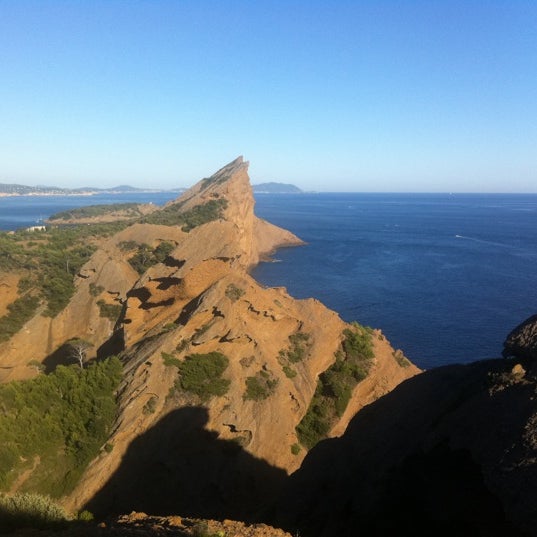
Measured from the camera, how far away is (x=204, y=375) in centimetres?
2906

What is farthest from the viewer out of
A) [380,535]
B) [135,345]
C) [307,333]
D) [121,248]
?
[121,248]

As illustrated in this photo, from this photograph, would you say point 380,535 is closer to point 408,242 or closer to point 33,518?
point 33,518

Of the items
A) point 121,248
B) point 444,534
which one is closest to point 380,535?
point 444,534

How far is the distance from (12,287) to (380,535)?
169ft

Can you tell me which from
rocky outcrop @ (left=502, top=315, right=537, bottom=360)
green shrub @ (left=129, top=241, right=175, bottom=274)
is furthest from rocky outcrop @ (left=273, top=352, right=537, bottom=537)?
green shrub @ (left=129, top=241, right=175, bottom=274)

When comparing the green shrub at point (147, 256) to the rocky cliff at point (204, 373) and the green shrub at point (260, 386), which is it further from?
the green shrub at point (260, 386)

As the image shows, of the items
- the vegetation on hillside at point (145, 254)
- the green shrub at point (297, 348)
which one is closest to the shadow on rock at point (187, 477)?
the green shrub at point (297, 348)

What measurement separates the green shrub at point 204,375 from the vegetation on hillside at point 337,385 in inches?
299

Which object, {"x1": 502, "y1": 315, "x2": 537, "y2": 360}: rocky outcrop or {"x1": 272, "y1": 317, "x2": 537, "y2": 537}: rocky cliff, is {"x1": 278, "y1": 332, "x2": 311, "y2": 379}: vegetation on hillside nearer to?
{"x1": 272, "y1": 317, "x2": 537, "y2": 537}: rocky cliff

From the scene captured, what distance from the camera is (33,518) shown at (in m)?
15.1

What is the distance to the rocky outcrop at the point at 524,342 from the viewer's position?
14.3 meters

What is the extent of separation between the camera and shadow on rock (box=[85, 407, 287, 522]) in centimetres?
2361

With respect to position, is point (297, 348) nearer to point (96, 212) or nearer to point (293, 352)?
point (293, 352)

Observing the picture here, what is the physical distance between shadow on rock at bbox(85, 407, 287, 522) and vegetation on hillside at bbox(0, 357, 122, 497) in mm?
2281
